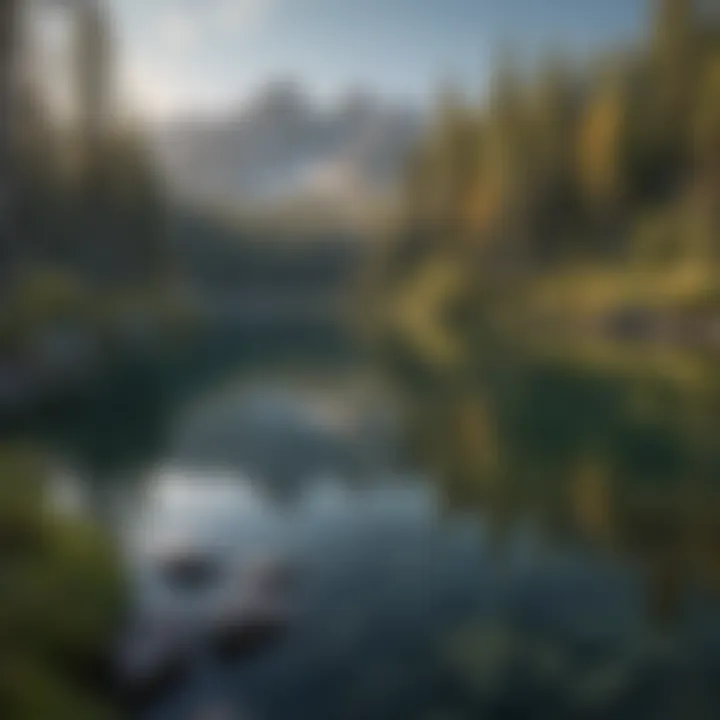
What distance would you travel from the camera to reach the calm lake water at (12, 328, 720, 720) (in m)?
4.44

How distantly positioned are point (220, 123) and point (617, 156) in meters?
7.69

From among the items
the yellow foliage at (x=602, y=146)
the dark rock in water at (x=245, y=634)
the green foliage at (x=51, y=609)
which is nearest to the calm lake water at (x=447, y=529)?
the dark rock in water at (x=245, y=634)

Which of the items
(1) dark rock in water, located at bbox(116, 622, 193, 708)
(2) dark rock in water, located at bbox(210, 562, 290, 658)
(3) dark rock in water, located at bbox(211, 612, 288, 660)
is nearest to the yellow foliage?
(2) dark rock in water, located at bbox(210, 562, 290, 658)

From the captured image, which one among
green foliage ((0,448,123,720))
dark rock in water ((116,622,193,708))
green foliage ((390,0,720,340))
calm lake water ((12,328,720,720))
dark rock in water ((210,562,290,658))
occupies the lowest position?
calm lake water ((12,328,720,720))

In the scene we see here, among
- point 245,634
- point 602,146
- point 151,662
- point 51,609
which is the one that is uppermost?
point 602,146

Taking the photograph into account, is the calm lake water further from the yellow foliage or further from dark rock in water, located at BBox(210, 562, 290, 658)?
the yellow foliage

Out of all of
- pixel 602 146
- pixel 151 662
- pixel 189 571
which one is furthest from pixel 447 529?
pixel 602 146

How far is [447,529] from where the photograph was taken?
6996mm

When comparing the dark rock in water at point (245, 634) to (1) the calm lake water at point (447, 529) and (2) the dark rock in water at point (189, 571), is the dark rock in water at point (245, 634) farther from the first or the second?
(2) the dark rock in water at point (189, 571)

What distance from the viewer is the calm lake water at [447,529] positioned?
14.6 ft

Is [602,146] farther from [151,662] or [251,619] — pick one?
[151,662]

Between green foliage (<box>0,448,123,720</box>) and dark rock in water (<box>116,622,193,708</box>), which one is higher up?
green foliage (<box>0,448,123,720</box>)

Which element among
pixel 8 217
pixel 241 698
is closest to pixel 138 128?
pixel 8 217

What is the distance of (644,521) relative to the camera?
23.2ft
